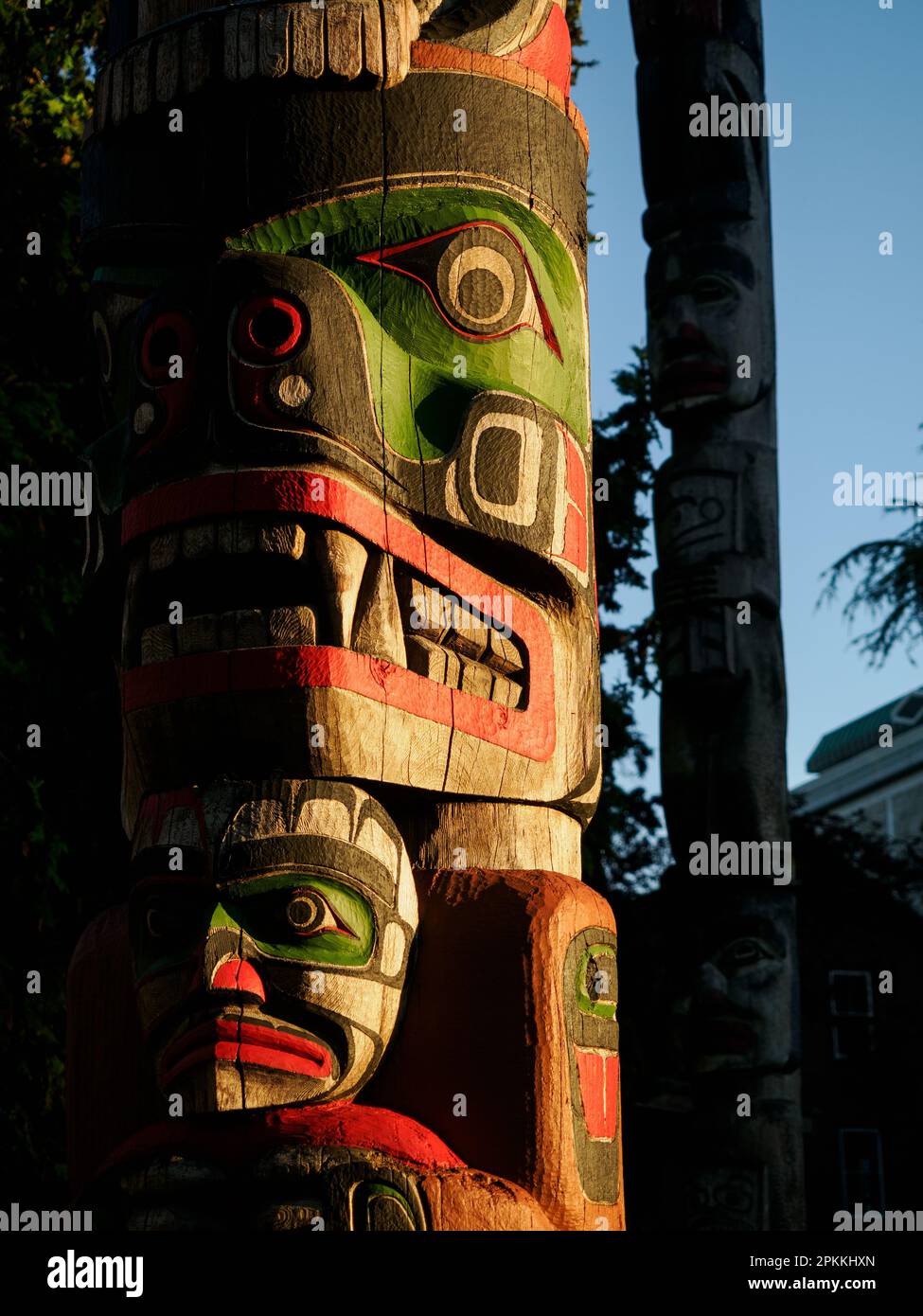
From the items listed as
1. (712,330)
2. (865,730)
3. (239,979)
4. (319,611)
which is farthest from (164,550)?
(865,730)

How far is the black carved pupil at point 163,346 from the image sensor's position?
416cm

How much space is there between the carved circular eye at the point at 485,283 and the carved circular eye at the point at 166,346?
0.67 meters

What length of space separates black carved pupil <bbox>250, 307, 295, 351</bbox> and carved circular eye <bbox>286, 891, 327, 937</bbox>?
1.32m

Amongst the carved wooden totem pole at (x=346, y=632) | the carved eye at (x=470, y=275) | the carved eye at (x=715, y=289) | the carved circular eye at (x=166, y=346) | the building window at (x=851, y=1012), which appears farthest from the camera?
the building window at (x=851, y=1012)

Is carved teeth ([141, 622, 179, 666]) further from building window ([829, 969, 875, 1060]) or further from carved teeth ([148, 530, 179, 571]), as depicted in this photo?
building window ([829, 969, 875, 1060])

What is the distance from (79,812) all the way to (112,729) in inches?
24.4

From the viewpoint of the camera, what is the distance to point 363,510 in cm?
395

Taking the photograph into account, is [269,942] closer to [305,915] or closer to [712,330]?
[305,915]

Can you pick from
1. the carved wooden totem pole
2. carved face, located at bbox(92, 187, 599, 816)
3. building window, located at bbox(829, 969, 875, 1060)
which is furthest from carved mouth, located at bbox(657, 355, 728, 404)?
building window, located at bbox(829, 969, 875, 1060)

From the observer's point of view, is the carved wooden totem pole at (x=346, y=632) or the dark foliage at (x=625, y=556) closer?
the carved wooden totem pole at (x=346, y=632)

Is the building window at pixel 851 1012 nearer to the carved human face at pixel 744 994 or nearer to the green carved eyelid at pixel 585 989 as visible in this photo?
the carved human face at pixel 744 994

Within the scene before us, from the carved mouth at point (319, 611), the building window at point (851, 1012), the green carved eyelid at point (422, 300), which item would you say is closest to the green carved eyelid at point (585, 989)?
the carved mouth at point (319, 611)
